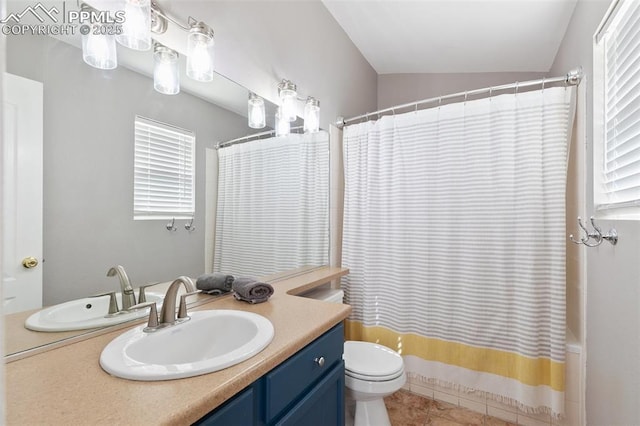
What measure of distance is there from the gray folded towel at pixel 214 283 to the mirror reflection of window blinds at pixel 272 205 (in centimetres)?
6

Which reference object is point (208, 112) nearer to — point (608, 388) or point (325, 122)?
point (325, 122)

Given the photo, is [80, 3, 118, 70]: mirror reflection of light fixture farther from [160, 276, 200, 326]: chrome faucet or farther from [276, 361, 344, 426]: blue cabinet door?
[276, 361, 344, 426]: blue cabinet door

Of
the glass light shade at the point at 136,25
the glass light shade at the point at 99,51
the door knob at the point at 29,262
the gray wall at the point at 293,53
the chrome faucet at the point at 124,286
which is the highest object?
the gray wall at the point at 293,53

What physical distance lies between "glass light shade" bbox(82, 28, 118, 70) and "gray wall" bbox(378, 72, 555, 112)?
2530 mm

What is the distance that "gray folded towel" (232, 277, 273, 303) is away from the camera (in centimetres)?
129

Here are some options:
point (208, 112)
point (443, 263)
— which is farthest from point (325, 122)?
point (443, 263)

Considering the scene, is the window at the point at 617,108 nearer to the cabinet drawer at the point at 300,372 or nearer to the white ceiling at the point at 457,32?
the white ceiling at the point at 457,32

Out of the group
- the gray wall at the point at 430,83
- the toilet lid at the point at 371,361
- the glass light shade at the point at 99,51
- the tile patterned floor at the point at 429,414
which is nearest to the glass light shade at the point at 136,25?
the glass light shade at the point at 99,51

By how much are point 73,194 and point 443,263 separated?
73.3 inches

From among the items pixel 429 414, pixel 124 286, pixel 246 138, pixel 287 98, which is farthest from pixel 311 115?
pixel 429 414

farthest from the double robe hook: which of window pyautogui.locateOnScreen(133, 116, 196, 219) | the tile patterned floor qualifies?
window pyautogui.locateOnScreen(133, 116, 196, 219)

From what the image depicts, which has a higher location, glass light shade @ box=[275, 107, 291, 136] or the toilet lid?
glass light shade @ box=[275, 107, 291, 136]

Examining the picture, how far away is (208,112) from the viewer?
4.55 ft

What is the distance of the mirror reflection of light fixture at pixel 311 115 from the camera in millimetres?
1975
